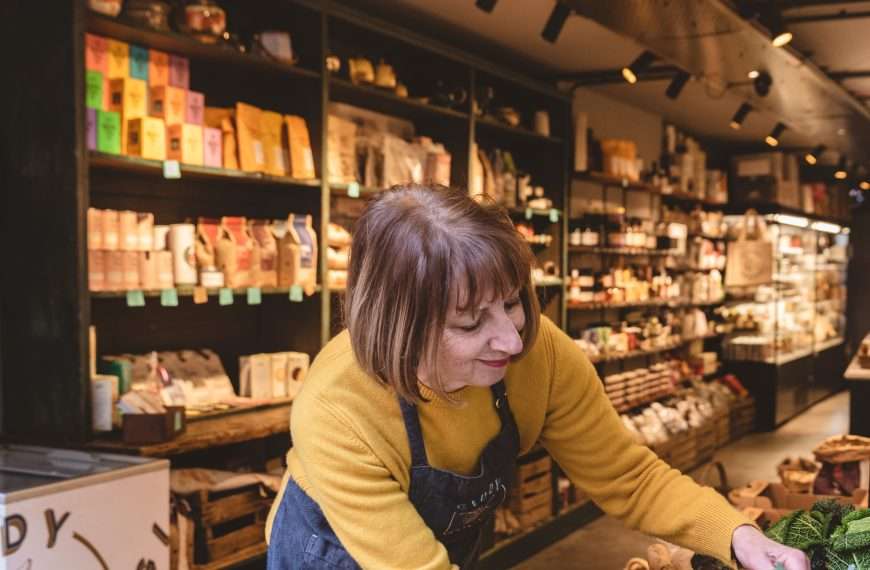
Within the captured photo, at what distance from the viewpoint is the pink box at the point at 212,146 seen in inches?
143

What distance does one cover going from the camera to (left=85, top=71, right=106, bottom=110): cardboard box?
3.18m

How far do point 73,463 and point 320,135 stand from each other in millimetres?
1786

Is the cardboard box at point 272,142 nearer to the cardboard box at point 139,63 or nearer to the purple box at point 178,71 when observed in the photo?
the purple box at point 178,71

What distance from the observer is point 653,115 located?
8156 mm

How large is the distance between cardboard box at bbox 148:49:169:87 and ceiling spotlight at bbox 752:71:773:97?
10.2 feet

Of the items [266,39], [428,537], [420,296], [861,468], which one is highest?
[266,39]

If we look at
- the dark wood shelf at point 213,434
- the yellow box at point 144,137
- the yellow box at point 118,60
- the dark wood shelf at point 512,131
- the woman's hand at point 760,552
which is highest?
the dark wood shelf at point 512,131

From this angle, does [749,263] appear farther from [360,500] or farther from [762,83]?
[360,500]

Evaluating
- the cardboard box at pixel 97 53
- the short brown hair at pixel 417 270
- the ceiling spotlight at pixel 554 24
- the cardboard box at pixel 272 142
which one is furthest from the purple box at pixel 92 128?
the short brown hair at pixel 417 270

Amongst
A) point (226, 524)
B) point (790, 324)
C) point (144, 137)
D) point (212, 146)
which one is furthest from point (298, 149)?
point (790, 324)

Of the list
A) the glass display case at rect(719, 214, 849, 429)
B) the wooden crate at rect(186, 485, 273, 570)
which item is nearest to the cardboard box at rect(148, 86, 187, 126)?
the wooden crate at rect(186, 485, 273, 570)

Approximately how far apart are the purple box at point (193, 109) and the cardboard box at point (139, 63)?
0.18 metres

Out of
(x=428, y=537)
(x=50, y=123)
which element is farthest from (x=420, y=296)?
(x=50, y=123)

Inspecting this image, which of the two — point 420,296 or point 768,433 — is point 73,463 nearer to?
point 420,296
